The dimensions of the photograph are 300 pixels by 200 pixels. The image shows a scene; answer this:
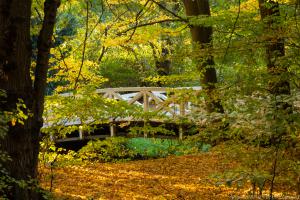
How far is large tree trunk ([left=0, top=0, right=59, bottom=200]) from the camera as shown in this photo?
4066 millimetres

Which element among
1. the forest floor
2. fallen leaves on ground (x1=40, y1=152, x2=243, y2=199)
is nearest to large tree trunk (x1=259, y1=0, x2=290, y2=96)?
the forest floor

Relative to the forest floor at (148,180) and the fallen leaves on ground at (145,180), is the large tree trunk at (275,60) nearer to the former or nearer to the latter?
the forest floor at (148,180)

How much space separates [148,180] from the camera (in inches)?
313

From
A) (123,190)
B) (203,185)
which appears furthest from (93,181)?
(203,185)

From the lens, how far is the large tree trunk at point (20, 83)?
4.07 meters

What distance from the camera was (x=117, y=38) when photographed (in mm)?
9805

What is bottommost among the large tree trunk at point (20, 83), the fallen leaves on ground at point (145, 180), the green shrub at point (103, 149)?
the fallen leaves on ground at point (145, 180)

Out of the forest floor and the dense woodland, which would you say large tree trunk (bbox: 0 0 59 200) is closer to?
the dense woodland

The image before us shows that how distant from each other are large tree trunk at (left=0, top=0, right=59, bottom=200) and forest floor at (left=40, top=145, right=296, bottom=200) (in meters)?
1.72

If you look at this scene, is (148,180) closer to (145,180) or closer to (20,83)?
(145,180)

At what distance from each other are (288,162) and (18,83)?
309 cm

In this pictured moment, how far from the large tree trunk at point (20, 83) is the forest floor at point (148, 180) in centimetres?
172

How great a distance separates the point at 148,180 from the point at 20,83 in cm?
439

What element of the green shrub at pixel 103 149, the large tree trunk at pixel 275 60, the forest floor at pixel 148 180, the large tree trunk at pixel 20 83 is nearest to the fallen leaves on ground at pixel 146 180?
the forest floor at pixel 148 180
